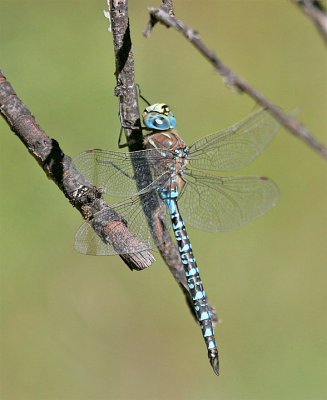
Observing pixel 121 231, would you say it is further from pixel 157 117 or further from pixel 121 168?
pixel 157 117

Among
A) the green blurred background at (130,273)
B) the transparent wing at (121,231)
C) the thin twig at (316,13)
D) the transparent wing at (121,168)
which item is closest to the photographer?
the thin twig at (316,13)

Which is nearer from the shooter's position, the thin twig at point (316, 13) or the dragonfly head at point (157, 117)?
the thin twig at point (316, 13)

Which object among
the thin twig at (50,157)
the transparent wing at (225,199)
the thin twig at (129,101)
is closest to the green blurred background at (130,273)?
the transparent wing at (225,199)

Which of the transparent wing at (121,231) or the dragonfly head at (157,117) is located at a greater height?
the dragonfly head at (157,117)

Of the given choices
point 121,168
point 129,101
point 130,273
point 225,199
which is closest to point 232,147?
point 225,199

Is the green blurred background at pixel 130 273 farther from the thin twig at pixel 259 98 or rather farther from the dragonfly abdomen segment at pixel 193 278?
the thin twig at pixel 259 98
